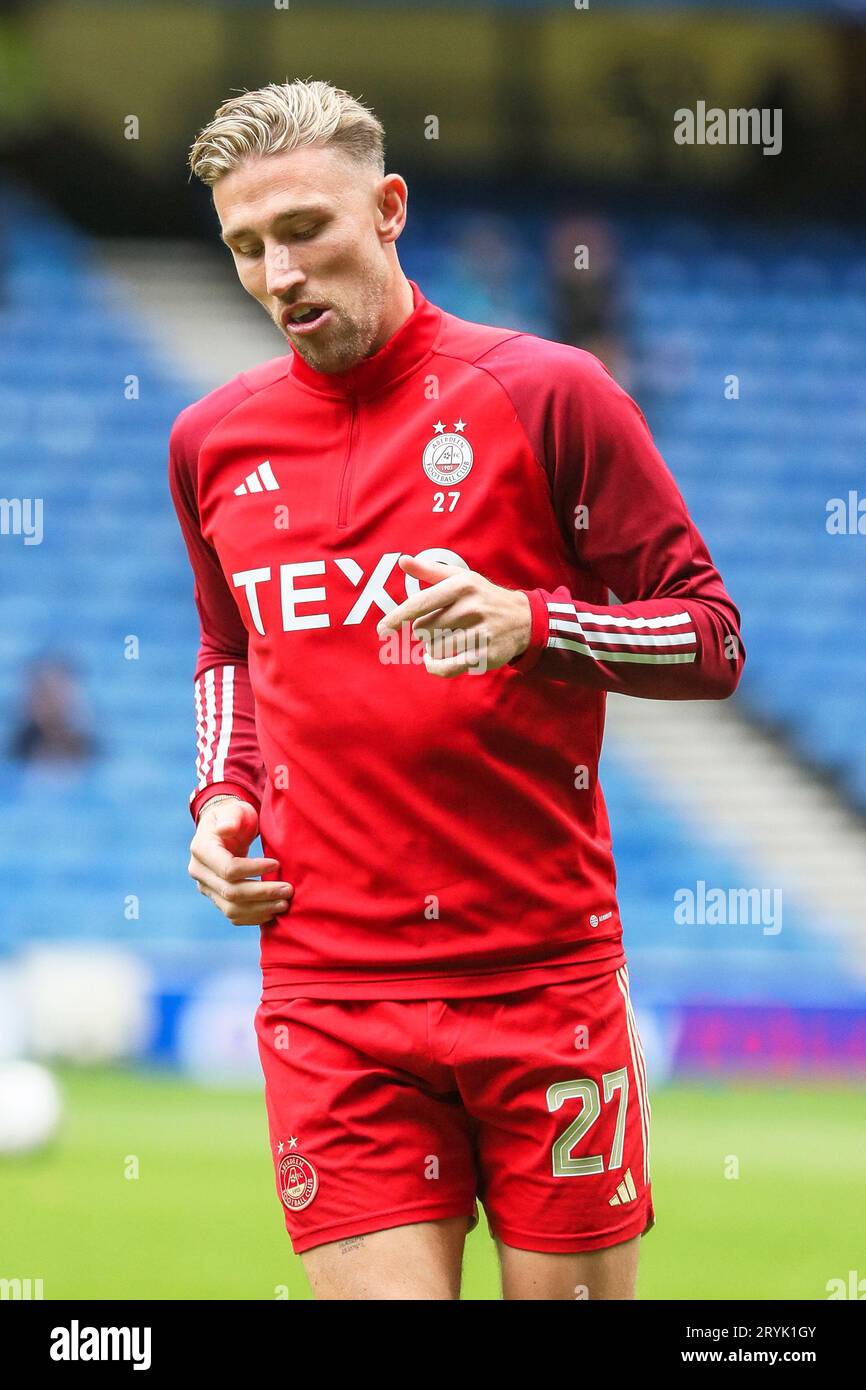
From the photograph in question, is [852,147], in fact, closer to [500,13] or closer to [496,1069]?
[500,13]

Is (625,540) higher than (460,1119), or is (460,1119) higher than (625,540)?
(625,540)

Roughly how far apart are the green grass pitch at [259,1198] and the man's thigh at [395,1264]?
1355mm

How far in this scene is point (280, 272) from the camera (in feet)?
8.46

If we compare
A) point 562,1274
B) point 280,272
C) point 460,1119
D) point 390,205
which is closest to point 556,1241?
point 562,1274

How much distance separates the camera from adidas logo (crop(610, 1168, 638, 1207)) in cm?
259

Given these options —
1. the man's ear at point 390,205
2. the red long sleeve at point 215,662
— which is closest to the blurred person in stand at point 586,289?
the red long sleeve at point 215,662

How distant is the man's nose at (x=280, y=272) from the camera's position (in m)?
2.58

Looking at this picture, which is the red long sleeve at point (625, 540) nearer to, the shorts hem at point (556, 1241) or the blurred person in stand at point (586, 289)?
the shorts hem at point (556, 1241)

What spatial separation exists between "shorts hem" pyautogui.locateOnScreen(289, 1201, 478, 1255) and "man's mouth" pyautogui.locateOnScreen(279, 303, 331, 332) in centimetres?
122

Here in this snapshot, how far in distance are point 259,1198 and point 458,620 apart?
4.27 metres

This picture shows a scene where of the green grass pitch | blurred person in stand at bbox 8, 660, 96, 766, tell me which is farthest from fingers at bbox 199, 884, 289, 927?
blurred person in stand at bbox 8, 660, 96, 766

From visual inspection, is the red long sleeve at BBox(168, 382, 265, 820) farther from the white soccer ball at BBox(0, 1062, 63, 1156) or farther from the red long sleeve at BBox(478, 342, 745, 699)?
the white soccer ball at BBox(0, 1062, 63, 1156)

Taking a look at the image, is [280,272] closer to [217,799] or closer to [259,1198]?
[217,799]

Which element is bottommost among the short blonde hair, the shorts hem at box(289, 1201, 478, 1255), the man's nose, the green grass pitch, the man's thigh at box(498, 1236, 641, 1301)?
the green grass pitch
